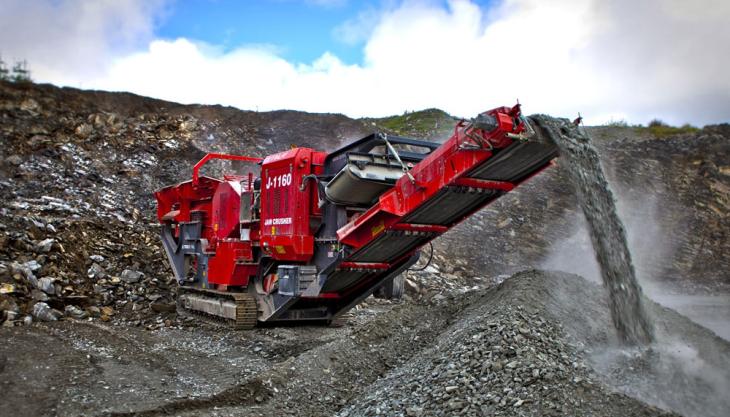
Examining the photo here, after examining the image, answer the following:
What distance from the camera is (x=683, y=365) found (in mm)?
5578

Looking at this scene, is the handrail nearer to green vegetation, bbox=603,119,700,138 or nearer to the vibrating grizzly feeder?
the vibrating grizzly feeder

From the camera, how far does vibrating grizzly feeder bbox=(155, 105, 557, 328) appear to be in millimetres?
6344

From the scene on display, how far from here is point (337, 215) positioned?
786 cm

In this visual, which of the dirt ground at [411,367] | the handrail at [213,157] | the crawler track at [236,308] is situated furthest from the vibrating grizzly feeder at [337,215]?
the dirt ground at [411,367]

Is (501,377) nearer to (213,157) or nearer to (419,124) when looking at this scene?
(213,157)

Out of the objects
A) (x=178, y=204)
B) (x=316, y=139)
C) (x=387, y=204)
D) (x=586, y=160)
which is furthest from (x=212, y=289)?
(x=316, y=139)

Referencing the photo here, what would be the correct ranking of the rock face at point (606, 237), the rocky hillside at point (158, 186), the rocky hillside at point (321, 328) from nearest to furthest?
1. the rocky hillside at point (321, 328)
2. the rock face at point (606, 237)
3. the rocky hillside at point (158, 186)


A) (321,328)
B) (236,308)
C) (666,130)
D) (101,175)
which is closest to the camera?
(236,308)

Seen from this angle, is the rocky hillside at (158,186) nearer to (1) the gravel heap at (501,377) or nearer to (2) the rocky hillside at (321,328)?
(2) the rocky hillside at (321,328)

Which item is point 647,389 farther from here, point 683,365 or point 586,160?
point 586,160

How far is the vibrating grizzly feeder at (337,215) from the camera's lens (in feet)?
20.8

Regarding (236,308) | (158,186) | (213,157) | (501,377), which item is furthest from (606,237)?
(158,186)

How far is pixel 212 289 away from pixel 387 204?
4298 mm

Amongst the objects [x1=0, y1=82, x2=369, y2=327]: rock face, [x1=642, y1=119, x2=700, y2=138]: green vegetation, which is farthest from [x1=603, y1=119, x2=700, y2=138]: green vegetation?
[x1=0, y1=82, x2=369, y2=327]: rock face
